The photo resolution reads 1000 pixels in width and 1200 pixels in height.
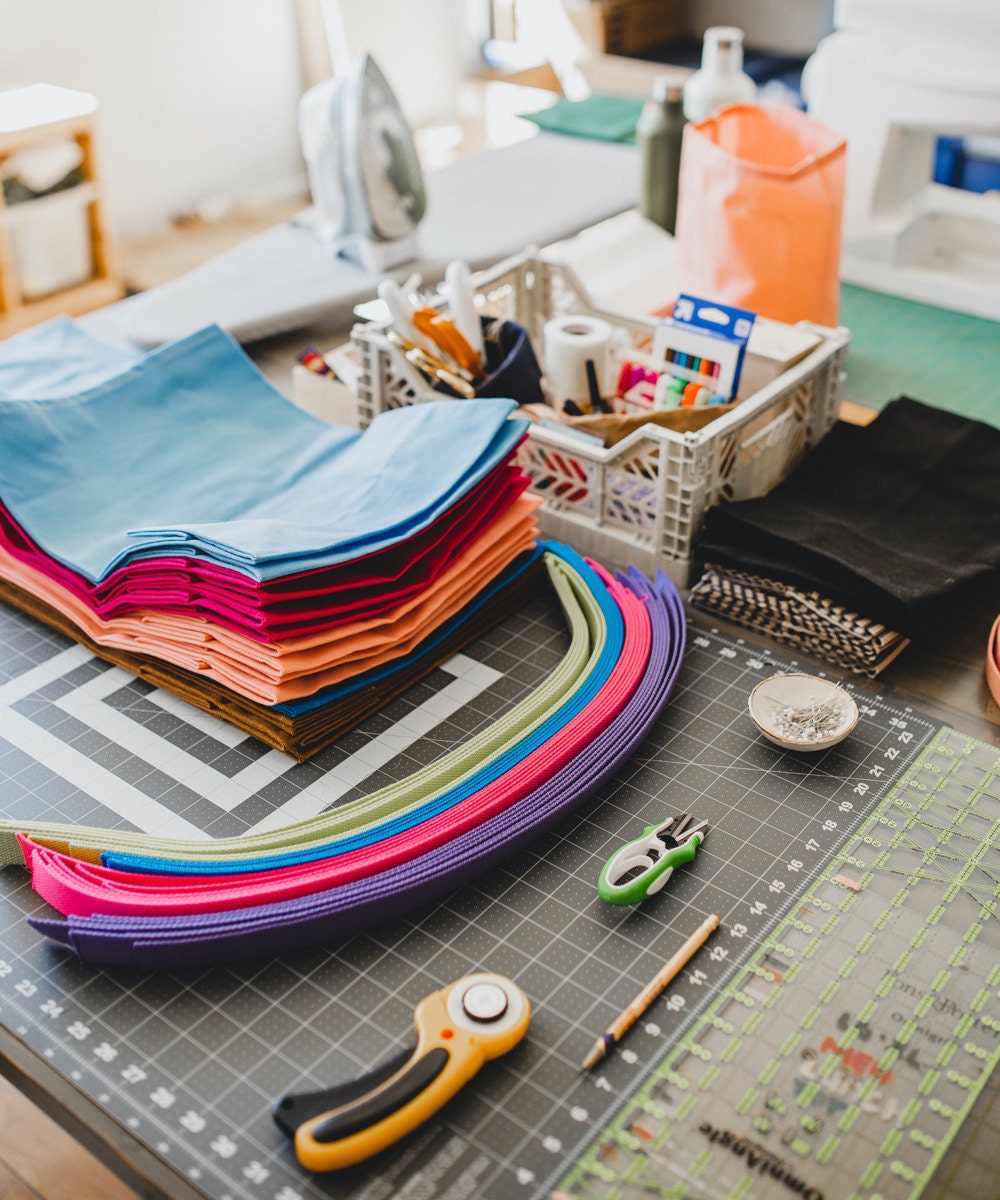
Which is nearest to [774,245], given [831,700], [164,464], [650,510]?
[650,510]

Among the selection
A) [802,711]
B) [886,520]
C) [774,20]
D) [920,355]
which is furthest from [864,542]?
[774,20]

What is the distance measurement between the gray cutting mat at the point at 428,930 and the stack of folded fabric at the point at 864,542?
0.22 ft

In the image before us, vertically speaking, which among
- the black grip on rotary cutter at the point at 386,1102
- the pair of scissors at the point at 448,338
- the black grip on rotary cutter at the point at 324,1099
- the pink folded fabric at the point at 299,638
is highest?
the pair of scissors at the point at 448,338

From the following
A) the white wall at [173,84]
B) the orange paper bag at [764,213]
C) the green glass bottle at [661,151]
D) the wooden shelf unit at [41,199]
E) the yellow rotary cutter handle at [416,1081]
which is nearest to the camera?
the yellow rotary cutter handle at [416,1081]

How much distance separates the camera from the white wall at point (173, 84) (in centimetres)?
306

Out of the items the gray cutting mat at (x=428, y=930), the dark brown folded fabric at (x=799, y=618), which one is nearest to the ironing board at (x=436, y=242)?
Answer: the gray cutting mat at (x=428, y=930)

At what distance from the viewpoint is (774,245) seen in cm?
165

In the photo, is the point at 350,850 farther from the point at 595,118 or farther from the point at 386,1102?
the point at 595,118

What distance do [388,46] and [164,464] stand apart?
117 inches

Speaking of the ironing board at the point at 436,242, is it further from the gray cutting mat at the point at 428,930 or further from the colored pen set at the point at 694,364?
the gray cutting mat at the point at 428,930

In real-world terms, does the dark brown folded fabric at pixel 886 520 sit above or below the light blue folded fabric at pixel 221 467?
below

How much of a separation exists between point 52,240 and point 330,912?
219cm

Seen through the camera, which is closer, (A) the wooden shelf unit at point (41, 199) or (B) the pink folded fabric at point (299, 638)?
(B) the pink folded fabric at point (299, 638)

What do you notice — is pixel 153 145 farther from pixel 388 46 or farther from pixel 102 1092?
pixel 102 1092
